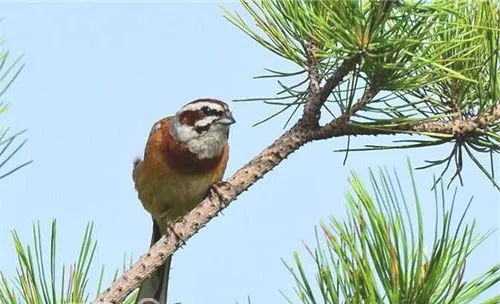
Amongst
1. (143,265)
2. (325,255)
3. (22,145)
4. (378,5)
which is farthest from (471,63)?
(22,145)

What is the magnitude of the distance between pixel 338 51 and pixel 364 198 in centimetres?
36

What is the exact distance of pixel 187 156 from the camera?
4164 mm

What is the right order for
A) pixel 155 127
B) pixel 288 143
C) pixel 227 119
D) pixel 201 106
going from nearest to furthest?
pixel 288 143, pixel 227 119, pixel 201 106, pixel 155 127

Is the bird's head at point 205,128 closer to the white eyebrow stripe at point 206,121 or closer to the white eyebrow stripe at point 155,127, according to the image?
the white eyebrow stripe at point 206,121

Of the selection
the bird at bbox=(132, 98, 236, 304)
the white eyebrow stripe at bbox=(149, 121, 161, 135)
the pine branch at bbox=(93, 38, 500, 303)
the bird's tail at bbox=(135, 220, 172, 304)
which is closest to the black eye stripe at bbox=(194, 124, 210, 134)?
the bird at bbox=(132, 98, 236, 304)

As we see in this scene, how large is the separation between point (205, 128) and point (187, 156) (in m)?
0.14

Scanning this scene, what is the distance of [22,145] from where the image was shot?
2.29 m

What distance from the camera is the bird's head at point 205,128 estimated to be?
4113 mm

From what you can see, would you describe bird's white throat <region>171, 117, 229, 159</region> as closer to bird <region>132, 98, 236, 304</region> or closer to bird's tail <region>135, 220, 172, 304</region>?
bird <region>132, 98, 236, 304</region>

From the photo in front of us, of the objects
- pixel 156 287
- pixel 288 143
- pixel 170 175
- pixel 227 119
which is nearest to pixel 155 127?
pixel 170 175

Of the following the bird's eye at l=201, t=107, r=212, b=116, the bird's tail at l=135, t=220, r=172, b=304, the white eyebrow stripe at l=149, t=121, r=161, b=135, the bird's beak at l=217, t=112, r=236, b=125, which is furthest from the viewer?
the white eyebrow stripe at l=149, t=121, r=161, b=135

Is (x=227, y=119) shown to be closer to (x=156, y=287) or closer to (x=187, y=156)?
(x=187, y=156)

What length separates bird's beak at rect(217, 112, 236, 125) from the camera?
4.04 metres

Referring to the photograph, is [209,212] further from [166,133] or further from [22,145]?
[166,133]
